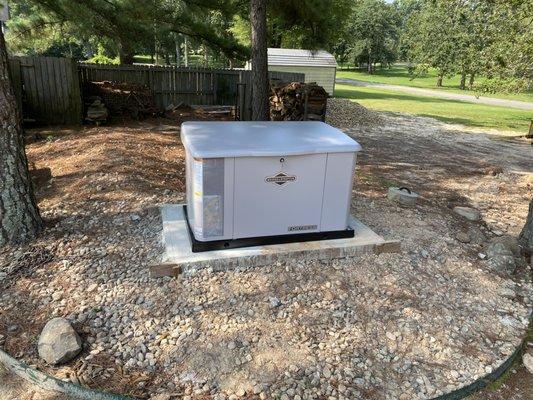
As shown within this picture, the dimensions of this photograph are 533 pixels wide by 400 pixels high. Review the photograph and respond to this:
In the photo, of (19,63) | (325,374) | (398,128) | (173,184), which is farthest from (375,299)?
(398,128)

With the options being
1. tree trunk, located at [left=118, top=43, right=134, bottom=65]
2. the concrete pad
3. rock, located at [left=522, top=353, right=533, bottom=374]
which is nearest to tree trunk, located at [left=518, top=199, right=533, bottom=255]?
the concrete pad

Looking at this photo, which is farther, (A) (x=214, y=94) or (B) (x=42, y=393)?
(A) (x=214, y=94)

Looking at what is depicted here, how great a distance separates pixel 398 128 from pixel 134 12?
8599 millimetres

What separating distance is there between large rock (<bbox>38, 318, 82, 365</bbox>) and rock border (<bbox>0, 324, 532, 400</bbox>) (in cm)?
11

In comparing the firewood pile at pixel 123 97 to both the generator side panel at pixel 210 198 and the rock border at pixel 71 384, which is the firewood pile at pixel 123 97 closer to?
the generator side panel at pixel 210 198

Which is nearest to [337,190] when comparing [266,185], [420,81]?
[266,185]

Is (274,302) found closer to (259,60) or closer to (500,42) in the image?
(259,60)

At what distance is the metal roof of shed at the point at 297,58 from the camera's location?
1991 cm

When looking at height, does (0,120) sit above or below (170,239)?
above

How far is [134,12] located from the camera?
27.7ft

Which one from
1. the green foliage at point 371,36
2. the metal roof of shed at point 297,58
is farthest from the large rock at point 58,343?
the green foliage at point 371,36

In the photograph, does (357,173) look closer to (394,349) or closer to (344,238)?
(344,238)

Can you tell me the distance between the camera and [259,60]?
728cm

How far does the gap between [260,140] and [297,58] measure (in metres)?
18.5
